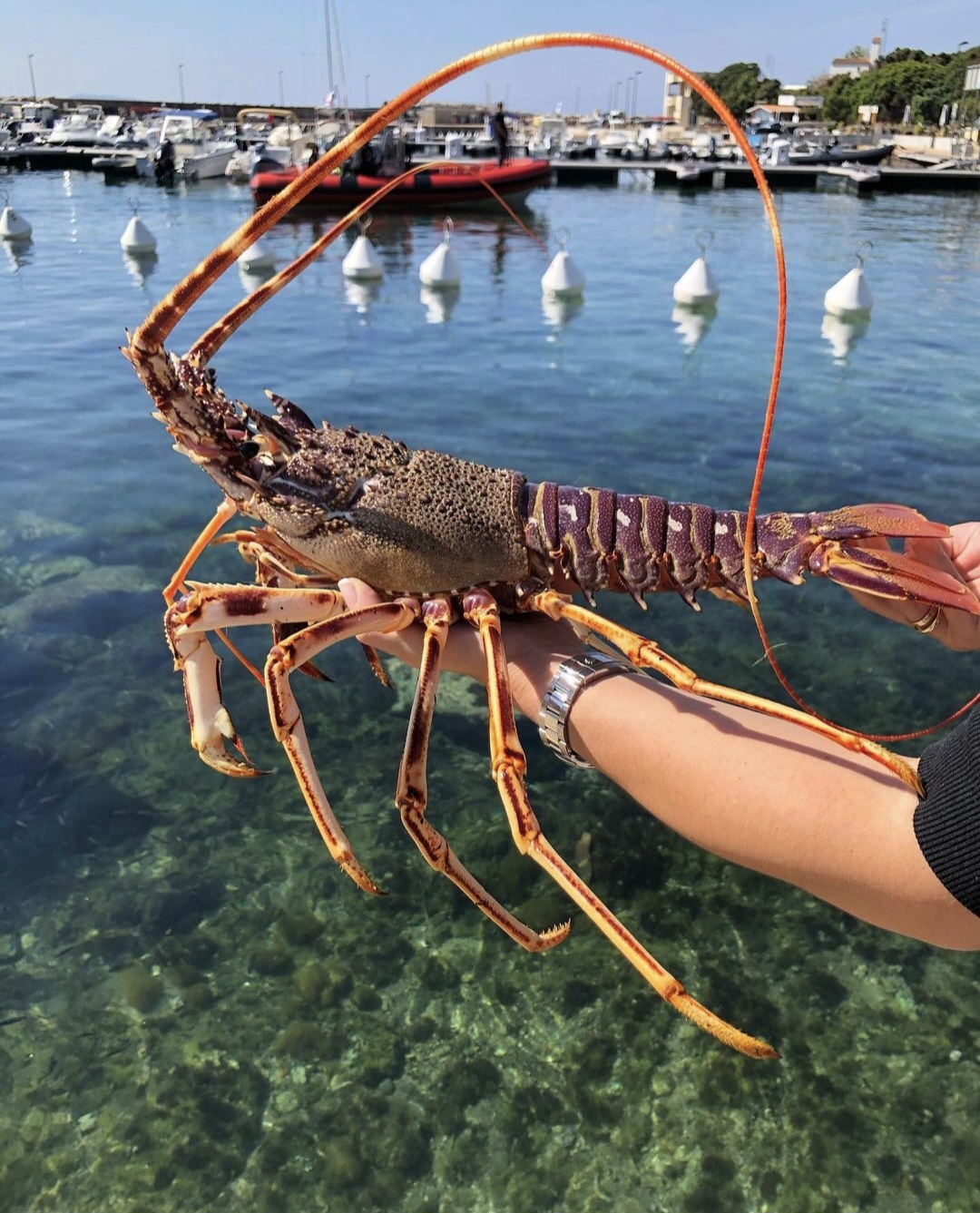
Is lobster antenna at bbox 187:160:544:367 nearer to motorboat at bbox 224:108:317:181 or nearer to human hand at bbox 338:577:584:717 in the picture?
human hand at bbox 338:577:584:717

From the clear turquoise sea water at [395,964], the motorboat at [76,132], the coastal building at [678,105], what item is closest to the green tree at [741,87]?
the coastal building at [678,105]

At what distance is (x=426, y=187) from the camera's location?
902 inches

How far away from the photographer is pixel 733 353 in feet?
32.6

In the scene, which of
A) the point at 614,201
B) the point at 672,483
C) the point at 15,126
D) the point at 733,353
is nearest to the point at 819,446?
the point at 672,483

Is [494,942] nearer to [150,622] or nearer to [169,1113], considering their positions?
[169,1113]

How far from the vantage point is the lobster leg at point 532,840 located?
171 cm

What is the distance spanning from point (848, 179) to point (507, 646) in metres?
37.2

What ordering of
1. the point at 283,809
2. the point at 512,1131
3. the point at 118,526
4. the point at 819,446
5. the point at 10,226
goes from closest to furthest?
1. the point at 512,1131
2. the point at 283,809
3. the point at 118,526
4. the point at 819,446
5. the point at 10,226

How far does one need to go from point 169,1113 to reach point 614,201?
102 ft

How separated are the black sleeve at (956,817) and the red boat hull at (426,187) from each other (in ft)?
75.5

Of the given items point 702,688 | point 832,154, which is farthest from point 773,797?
point 832,154

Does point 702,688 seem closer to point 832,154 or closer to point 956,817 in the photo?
point 956,817

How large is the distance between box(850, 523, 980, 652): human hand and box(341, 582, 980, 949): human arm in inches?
40.2

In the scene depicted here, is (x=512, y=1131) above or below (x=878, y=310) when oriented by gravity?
below
